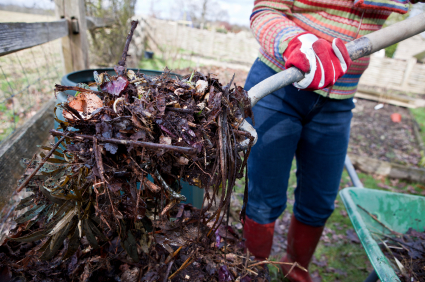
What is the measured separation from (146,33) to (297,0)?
32.2 ft

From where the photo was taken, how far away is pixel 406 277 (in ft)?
5.04

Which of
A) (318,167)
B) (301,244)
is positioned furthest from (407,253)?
(318,167)

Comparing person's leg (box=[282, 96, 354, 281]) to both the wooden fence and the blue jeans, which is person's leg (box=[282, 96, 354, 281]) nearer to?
the blue jeans

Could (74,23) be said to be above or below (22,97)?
above

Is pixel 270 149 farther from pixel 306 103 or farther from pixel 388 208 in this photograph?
pixel 388 208

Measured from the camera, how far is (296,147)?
1.76m

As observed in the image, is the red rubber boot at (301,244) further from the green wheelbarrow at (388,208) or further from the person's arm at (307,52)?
the person's arm at (307,52)

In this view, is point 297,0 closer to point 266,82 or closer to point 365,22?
point 365,22

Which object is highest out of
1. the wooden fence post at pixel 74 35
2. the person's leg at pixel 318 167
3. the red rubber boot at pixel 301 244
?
the wooden fence post at pixel 74 35

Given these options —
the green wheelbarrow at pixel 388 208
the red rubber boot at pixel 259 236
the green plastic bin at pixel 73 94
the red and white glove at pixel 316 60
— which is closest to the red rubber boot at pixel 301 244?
the red rubber boot at pixel 259 236

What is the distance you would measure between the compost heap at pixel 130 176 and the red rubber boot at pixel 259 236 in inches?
24.8

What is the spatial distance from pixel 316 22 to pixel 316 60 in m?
0.42

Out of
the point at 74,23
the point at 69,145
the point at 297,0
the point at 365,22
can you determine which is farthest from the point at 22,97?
the point at 365,22

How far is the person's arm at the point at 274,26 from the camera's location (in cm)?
139
